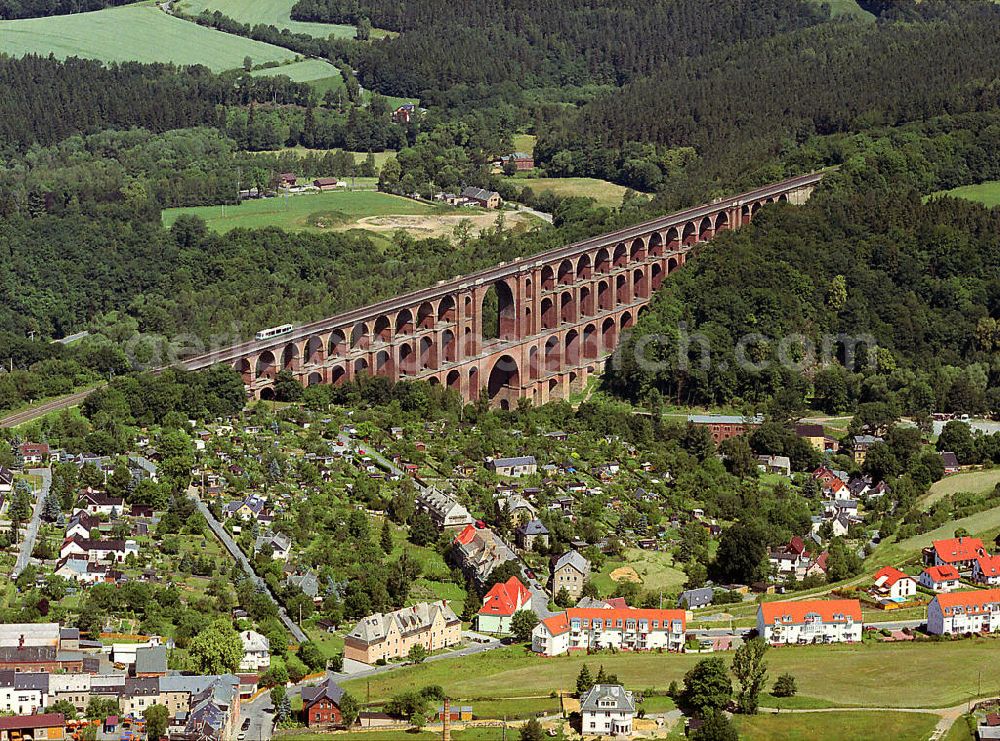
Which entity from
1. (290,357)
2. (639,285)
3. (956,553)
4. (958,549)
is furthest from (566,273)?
(956,553)

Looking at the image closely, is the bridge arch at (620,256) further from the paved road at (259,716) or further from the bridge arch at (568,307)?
the paved road at (259,716)

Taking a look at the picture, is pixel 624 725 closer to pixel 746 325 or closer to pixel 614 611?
pixel 614 611

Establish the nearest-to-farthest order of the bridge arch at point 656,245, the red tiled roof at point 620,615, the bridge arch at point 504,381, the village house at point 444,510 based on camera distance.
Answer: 1. the red tiled roof at point 620,615
2. the village house at point 444,510
3. the bridge arch at point 504,381
4. the bridge arch at point 656,245

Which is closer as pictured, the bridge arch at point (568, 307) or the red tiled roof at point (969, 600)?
the red tiled roof at point (969, 600)

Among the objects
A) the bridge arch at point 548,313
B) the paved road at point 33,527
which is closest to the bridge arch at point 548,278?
the bridge arch at point 548,313

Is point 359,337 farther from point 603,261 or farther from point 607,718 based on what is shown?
point 607,718

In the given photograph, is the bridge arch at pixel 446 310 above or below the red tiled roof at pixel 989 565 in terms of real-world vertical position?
above
